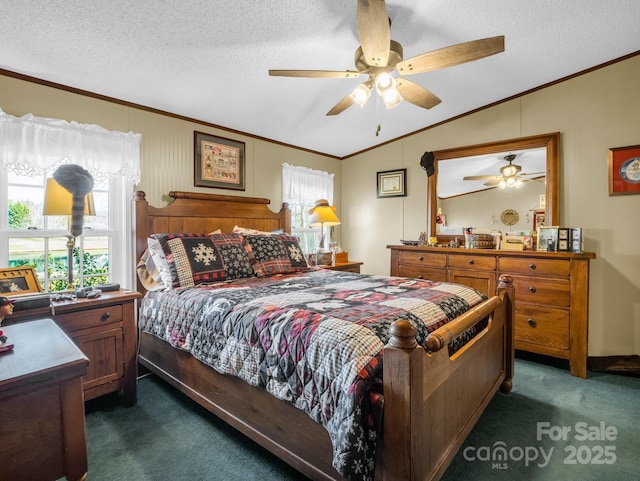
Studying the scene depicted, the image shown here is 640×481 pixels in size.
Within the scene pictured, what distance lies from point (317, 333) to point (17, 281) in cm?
192

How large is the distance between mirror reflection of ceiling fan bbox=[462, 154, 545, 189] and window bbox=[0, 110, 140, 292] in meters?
3.42

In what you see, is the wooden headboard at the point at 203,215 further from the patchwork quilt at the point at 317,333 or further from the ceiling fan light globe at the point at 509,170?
the ceiling fan light globe at the point at 509,170

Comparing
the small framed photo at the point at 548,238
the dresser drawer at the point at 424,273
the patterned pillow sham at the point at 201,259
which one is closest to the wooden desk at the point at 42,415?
the patterned pillow sham at the point at 201,259

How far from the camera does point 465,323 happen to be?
4.89 feet

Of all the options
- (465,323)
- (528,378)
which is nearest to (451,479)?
(465,323)

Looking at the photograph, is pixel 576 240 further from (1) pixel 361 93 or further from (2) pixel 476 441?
(1) pixel 361 93

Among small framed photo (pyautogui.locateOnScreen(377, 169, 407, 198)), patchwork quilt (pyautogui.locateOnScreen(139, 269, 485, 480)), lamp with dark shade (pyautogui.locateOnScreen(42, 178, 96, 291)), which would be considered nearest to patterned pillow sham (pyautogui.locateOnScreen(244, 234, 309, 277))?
patchwork quilt (pyautogui.locateOnScreen(139, 269, 485, 480))

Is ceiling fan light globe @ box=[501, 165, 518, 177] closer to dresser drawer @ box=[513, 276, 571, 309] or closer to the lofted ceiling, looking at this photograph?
the lofted ceiling

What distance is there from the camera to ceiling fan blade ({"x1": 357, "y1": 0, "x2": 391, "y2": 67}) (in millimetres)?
1501

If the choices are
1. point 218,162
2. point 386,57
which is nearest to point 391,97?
point 386,57

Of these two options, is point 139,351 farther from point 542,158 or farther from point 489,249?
point 542,158

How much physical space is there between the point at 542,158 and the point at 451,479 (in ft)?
9.66

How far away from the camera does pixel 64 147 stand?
2404mm

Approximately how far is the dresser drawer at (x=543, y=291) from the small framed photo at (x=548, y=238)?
0.91 feet
